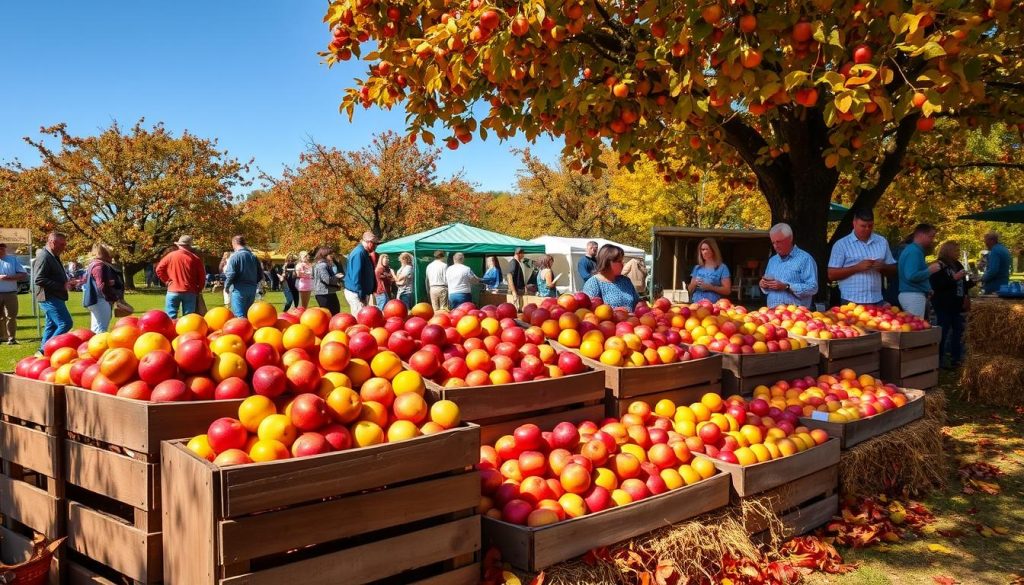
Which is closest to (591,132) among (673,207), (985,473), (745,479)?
(745,479)

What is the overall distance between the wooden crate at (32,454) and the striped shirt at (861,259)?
679cm

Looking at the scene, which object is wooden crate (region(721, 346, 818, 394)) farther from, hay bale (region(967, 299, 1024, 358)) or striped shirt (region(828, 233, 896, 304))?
hay bale (region(967, 299, 1024, 358))

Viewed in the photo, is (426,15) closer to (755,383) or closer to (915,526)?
(755,383)

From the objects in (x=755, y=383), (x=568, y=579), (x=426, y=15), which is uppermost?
(x=426, y=15)

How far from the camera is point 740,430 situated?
3957 mm

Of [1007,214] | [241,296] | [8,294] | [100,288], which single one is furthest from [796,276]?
[8,294]

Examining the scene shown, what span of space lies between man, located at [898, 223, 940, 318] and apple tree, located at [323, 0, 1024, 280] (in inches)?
35.8

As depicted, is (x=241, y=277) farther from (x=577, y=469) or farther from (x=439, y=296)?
(x=577, y=469)

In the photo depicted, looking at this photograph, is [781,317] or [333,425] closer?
[333,425]

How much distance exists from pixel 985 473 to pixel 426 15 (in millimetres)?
5753

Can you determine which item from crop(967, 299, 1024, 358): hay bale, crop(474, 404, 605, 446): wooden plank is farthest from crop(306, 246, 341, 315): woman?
crop(967, 299, 1024, 358): hay bale

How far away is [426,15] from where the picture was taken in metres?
5.73

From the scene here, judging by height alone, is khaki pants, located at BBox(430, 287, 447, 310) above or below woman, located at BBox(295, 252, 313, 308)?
below

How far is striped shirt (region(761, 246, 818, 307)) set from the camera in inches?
262
